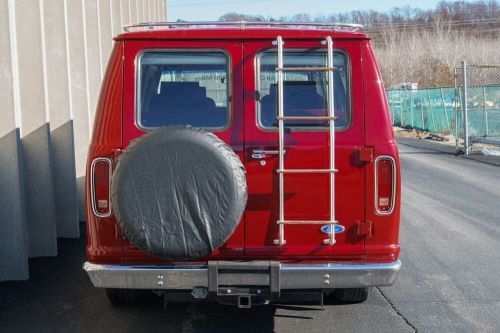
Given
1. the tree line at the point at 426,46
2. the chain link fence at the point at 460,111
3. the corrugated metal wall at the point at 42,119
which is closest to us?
the corrugated metal wall at the point at 42,119

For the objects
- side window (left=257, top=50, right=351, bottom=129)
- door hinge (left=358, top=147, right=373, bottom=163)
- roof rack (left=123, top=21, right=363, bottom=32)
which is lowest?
door hinge (left=358, top=147, right=373, bottom=163)

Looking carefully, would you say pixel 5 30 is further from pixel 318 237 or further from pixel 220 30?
pixel 318 237

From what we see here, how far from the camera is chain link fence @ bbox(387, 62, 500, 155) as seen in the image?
19.5 meters

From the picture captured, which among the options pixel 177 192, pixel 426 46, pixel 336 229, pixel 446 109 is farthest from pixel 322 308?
pixel 426 46

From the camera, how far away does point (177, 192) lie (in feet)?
14.3

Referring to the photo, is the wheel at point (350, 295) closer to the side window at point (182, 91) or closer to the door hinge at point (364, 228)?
the door hinge at point (364, 228)

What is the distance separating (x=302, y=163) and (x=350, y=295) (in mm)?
1716

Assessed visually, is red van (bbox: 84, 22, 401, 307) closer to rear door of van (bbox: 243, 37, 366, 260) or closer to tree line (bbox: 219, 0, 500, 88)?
rear door of van (bbox: 243, 37, 366, 260)

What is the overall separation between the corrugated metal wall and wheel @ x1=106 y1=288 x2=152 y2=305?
1442 mm

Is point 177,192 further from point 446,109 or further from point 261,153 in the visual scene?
point 446,109

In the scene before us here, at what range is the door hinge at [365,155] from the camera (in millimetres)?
4723

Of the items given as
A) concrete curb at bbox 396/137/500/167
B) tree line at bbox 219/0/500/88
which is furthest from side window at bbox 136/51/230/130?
tree line at bbox 219/0/500/88

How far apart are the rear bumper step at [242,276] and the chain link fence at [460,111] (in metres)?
14.8

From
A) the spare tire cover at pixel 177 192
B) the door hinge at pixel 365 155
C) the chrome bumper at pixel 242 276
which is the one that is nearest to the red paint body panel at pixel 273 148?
the door hinge at pixel 365 155
